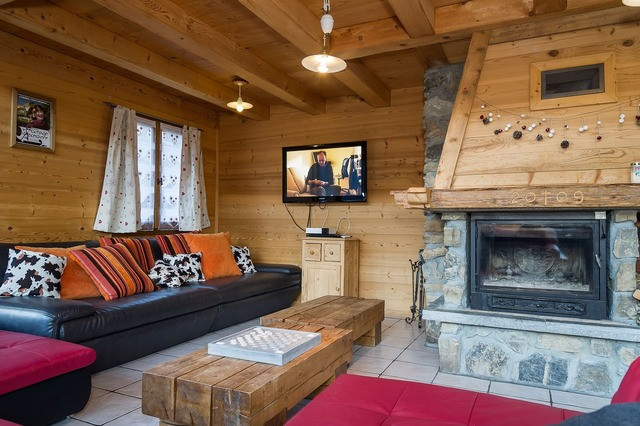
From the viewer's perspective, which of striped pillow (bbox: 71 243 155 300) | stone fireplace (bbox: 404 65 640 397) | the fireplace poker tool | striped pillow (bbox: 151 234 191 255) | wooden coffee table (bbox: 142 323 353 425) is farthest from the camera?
the fireplace poker tool

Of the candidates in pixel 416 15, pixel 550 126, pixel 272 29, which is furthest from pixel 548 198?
pixel 272 29

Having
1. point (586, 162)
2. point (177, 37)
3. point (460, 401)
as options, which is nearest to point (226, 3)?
point (177, 37)

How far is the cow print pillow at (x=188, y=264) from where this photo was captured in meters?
4.03

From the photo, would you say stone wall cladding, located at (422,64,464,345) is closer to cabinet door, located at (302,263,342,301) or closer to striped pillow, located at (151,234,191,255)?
cabinet door, located at (302,263,342,301)

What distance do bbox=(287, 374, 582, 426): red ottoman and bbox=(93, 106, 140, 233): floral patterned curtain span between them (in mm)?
3282

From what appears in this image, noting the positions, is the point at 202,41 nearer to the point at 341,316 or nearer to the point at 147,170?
the point at 147,170

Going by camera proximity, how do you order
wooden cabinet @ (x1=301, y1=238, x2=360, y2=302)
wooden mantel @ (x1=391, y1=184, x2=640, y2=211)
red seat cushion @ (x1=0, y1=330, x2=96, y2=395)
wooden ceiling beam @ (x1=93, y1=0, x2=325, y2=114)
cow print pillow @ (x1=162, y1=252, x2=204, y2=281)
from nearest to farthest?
1. red seat cushion @ (x1=0, y1=330, x2=96, y2=395)
2. wooden mantel @ (x1=391, y1=184, x2=640, y2=211)
3. wooden ceiling beam @ (x1=93, y1=0, x2=325, y2=114)
4. cow print pillow @ (x1=162, y1=252, x2=204, y2=281)
5. wooden cabinet @ (x1=301, y1=238, x2=360, y2=302)

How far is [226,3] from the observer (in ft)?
9.61

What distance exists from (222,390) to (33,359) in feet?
3.26

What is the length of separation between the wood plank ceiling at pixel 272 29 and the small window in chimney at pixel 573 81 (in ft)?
0.99

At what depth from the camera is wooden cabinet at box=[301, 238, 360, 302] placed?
455 centimetres

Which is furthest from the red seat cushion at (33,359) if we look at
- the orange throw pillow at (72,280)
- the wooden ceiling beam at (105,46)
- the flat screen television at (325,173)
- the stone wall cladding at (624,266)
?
the flat screen television at (325,173)

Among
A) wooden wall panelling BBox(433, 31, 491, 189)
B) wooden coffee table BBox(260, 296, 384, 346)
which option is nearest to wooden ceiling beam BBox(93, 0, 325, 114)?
wooden wall panelling BBox(433, 31, 491, 189)

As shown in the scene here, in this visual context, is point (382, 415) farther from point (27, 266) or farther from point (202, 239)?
point (202, 239)
